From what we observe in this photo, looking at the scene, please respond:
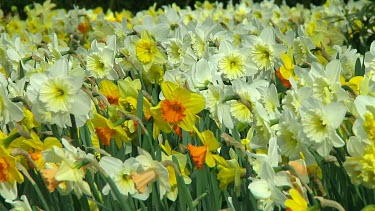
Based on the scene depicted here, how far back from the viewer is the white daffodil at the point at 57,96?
6.39ft

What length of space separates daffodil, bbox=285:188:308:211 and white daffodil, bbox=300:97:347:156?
174 mm

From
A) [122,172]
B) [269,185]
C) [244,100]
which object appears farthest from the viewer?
[244,100]

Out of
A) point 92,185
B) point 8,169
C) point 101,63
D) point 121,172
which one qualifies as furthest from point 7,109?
point 101,63

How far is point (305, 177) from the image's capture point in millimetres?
1664

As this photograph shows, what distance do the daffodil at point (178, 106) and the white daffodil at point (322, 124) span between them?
1.45ft

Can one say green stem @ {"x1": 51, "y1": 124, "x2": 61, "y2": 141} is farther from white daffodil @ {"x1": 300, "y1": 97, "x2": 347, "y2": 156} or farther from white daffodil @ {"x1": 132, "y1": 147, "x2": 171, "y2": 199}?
white daffodil @ {"x1": 300, "y1": 97, "x2": 347, "y2": 156}

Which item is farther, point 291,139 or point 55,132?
point 55,132

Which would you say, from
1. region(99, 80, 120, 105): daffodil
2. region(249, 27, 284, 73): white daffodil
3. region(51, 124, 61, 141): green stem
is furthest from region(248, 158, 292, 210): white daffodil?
region(249, 27, 284, 73): white daffodil

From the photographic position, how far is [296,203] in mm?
1505

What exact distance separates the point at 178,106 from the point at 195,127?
80 millimetres

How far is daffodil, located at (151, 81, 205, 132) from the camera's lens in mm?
2016

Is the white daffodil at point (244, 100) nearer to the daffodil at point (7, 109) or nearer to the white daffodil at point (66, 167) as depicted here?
the white daffodil at point (66, 167)

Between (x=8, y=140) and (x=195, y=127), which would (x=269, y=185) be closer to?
(x=195, y=127)

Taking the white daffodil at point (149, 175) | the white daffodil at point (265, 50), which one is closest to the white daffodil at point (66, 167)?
the white daffodil at point (149, 175)
